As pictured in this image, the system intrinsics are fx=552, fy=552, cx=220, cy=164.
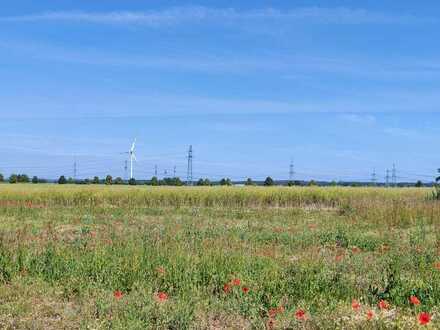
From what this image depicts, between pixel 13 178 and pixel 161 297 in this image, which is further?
pixel 13 178

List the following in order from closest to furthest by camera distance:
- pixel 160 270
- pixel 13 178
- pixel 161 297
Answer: pixel 161 297 < pixel 160 270 < pixel 13 178

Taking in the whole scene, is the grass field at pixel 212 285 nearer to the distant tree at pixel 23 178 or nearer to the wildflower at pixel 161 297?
the wildflower at pixel 161 297

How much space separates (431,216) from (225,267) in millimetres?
14124

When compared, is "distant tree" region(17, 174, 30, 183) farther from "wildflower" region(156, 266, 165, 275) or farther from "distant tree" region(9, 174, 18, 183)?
"wildflower" region(156, 266, 165, 275)

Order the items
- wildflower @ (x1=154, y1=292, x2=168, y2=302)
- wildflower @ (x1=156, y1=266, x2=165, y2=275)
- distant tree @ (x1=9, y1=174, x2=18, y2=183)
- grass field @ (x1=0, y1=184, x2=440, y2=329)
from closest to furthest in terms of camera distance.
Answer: grass field @ (x1=0, y1=184, x2=440, y2=329), wildflower @ (x1=154, y1=292, x2=168, y2=302), wildflower @ (x1=156, y1=266, x2=165, y2=275), distant tree @ (x1=9, y1=174, x2=18, y2=183)

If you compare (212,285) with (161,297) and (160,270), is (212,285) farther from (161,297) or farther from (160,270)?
(161,297)

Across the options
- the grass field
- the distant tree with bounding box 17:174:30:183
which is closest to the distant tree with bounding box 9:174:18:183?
the distant tree with bounding box 17:174:30:183

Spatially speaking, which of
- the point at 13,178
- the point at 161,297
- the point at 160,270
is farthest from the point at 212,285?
the point at 13,178

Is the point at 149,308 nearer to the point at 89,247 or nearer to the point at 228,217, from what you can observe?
the point at 89,247

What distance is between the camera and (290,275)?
812cm

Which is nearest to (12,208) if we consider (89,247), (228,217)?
(228,217)

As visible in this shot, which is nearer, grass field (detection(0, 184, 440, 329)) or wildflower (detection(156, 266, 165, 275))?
grass field (detection(0, 184, 440, 329))

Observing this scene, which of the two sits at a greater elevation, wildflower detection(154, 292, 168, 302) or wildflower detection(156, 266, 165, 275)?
wildflower detection(156, 266, 165, 275)

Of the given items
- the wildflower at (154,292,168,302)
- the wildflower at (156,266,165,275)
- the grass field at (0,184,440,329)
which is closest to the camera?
the grass field at (0,184,440,329)
